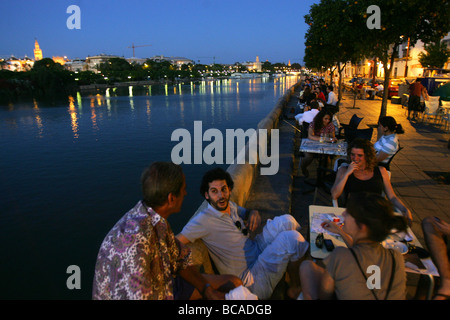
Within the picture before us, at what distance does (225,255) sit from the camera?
8.12ft

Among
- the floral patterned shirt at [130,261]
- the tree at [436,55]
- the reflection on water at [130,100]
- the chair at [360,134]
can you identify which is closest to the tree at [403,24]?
the chair at [360,134]

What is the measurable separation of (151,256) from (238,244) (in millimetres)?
1082

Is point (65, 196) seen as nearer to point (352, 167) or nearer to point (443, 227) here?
point (352, 167)

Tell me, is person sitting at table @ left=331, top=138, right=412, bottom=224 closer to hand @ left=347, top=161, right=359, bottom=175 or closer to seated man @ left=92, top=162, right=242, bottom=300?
hand @ left=347, top=161, right=359, bottom=175

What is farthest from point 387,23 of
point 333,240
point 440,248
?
point 333,240

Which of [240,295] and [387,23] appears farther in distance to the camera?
[387,23]

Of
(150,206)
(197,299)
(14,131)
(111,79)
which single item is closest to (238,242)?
(197,299)

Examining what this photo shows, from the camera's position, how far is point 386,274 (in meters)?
1.57

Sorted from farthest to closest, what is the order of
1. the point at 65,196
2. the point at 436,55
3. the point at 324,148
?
the point at 436,55
the point at 65,196
the point at 324,148

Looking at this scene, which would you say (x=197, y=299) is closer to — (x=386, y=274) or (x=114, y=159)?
(x=386, y=274)

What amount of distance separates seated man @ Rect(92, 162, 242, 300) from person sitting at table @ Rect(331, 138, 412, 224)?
1896mm

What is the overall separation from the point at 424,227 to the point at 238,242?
1.47 meters

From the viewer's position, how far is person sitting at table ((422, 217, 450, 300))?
6.09 ft

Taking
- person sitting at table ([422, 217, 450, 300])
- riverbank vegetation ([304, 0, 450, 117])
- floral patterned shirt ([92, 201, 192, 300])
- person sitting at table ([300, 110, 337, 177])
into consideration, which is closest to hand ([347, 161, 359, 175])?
person sitting at table ([422, 217, 450, 300])
